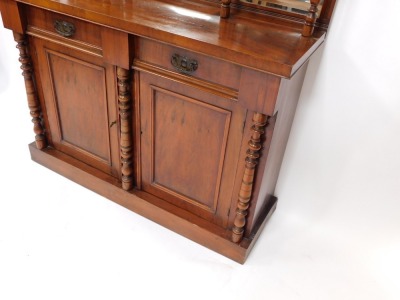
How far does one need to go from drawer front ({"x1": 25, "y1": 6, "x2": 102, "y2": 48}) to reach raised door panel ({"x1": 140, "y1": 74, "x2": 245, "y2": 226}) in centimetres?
21

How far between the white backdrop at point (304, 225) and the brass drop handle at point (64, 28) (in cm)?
68

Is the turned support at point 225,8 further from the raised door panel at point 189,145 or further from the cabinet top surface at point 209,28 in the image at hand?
the raised door panel at point 189,145

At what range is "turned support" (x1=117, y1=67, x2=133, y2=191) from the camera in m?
1.25

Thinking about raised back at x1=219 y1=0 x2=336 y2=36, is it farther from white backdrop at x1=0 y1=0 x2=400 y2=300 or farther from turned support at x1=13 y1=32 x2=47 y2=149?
turned support at x1=13 y1=32 x2=47 y2=149

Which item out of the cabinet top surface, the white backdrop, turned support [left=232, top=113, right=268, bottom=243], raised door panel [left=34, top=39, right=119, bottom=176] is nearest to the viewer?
the cabinet top surface

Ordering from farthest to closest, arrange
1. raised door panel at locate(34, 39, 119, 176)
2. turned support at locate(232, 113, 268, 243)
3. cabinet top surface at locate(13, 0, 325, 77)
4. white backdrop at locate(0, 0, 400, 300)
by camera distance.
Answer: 1. raised door panel at locate(34, 39, 119, 176)
2. white backdrop at locate(0, 0, 400, 300)
3. turned support at locate(232, 113, 268, 243)
4. cabinet top surface at locate(13, 0, 325, 77)

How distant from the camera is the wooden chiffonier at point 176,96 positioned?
3.40 ft

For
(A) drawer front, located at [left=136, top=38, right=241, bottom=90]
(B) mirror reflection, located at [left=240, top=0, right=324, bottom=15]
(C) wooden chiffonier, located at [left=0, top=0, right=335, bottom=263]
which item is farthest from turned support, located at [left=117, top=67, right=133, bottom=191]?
(B) mirror reflection, located at [left=240, top=0, right=324, bottom=15]

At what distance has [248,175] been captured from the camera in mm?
1185

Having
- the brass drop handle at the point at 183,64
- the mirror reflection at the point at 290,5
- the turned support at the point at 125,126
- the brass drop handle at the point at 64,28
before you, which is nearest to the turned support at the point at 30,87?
the brass drop handle at the point at 64,28

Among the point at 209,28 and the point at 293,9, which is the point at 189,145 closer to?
the point at 209,28

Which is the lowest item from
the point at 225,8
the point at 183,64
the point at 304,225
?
the point at 304,225

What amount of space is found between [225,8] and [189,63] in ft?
0.67

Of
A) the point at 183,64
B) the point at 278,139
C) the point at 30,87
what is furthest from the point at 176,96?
the point at 30,87
